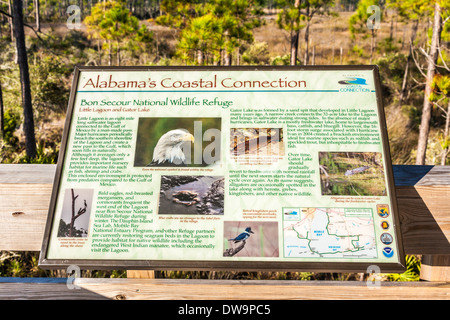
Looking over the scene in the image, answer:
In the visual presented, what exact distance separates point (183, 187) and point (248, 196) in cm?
23

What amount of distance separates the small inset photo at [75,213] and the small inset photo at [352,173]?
81 centimetres

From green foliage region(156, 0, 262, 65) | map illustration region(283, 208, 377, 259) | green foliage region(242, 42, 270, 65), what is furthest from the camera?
green foliage region(242, 42, 270, 65)

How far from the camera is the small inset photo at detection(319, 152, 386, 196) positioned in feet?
3.69

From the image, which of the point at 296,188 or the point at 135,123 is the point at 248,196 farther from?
the point at 135,123

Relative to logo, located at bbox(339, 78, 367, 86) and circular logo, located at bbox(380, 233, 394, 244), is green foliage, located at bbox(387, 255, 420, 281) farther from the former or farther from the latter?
logo, located at bbox(339, 78, 367, 86)

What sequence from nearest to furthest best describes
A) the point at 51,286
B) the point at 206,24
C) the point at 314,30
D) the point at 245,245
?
1. the point at 245,245
2. the point at 51,286
3. the point at 206,24
4. the point at 314,30

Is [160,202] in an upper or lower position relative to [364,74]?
lower

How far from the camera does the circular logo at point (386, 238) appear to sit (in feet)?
3.53

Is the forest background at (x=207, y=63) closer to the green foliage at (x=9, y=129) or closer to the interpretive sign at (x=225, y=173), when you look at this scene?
the green foliage at (x=9, y=129)

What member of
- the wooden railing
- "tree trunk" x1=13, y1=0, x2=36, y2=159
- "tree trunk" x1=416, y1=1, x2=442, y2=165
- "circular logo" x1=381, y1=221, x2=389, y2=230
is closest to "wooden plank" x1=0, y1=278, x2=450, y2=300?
the wooden railing

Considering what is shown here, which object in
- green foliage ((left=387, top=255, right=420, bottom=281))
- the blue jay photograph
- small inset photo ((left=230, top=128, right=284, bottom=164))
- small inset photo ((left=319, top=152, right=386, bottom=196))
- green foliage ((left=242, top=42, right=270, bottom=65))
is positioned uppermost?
green foliage ((left=242, top=42, right=270, bottom=65))

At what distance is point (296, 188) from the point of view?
3.69ft

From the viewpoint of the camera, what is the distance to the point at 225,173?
1.14 metres
